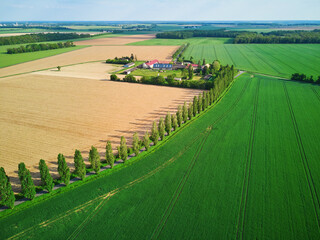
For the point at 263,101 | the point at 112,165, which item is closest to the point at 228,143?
the point at 112,165

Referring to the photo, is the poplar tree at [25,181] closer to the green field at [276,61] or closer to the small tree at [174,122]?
the small tree at [174,122]

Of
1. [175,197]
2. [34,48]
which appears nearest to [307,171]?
[175,197]

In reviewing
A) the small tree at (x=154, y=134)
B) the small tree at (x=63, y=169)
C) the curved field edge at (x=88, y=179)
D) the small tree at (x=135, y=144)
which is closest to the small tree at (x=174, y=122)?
the curved field edge at (x=88, y=179)

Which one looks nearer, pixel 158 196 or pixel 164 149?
pixel 158 196

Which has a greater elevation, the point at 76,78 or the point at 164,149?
the point at 76,78

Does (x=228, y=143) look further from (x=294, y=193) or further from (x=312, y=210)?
(x=312, y=210)

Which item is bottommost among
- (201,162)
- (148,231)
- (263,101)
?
(148,231)
